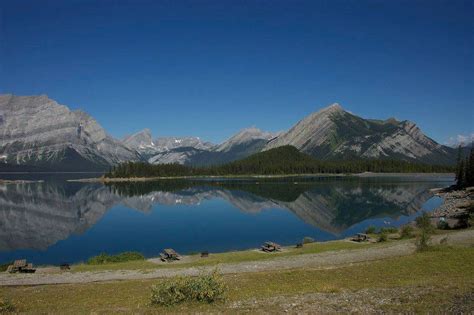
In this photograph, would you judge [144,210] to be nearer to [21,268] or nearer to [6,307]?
[21,268]

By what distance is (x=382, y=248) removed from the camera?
48344mm

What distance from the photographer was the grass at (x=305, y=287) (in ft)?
74.8

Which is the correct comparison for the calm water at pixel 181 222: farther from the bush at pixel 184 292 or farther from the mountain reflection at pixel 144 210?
the bush at pixel 184 292

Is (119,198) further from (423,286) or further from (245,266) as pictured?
(423,286)

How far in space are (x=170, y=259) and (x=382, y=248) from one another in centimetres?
2665

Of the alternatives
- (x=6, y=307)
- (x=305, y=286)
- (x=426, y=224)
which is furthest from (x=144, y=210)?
(x=6, y=307)

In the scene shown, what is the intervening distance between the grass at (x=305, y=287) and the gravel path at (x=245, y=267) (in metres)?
3.25

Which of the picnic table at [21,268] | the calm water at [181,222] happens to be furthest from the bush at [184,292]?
the calm water at [181,222]

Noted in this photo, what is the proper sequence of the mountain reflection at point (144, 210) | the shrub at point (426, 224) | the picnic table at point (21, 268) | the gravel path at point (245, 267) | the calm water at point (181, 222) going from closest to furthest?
the gravel path at point (245, 267)
the picnic table at point (21, 268)
the shrub at point (426, 224)
the calm water at point (181, 222)
the mountain reflection at point (144, 210)

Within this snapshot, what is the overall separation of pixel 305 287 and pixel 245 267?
14.4 m

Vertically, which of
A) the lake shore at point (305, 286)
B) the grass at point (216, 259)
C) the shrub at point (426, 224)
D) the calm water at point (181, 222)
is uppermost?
the shrub at point (426, 224)

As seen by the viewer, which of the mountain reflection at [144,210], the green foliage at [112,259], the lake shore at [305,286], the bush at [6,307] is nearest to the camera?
the lake shore at [305,286]

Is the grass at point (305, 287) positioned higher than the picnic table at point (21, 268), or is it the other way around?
the grass at point (305, 287)

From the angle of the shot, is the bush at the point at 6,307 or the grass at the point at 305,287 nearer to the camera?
the grass at the point at 305,287
